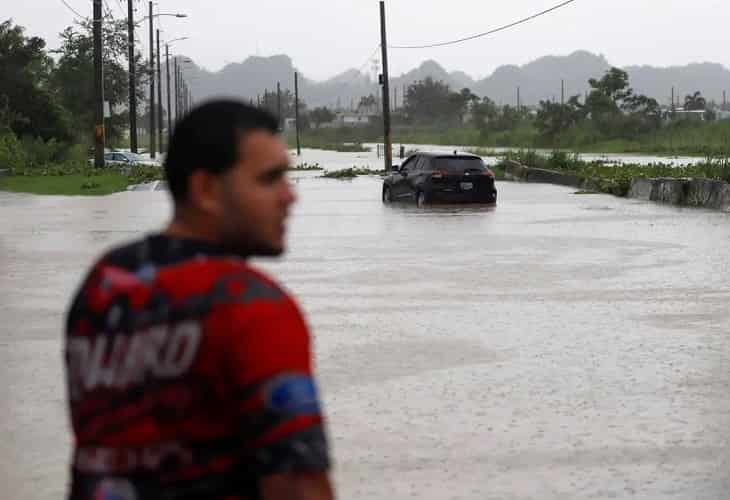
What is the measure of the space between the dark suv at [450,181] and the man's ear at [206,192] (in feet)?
92.0

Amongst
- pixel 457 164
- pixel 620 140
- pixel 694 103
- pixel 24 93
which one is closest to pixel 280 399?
pixel 457 164

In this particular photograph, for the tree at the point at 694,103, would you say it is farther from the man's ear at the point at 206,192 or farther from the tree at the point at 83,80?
the man's ear at the point at 206,192

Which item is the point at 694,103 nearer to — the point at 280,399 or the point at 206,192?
the point at 206,192

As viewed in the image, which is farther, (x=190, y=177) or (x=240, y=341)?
(x=190, y=177)

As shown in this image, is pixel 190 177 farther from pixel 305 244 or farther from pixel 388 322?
pixel 305 244

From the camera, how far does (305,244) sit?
2023 cm

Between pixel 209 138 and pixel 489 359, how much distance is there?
770 cm

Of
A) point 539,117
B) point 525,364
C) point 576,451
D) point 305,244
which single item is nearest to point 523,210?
point 305,244

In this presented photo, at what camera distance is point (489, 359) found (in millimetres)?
10133

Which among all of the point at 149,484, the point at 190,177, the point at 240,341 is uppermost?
the point at 190,177

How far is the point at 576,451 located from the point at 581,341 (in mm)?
3579

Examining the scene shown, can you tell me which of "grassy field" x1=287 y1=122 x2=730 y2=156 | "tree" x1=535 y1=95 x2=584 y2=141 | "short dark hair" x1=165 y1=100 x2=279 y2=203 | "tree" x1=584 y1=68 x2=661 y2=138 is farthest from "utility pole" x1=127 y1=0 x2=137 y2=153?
"short dark hair" x1=165 y1=100 x2=279 y2=203

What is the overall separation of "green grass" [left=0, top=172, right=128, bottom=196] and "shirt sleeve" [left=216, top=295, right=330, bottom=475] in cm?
3396

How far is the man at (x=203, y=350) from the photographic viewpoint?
2.44 meters
